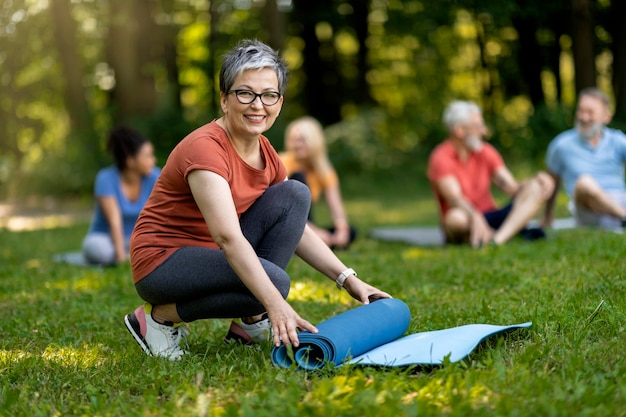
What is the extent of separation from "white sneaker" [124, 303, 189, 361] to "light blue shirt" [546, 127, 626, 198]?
16.6 ft

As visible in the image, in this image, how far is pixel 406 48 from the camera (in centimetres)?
2572

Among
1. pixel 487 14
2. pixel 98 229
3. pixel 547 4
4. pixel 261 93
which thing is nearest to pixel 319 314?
pixel 261 93

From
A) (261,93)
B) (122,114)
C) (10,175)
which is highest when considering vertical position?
(261,93)

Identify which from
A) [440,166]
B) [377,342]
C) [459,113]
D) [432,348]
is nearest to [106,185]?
[440,166]

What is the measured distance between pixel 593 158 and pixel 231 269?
5343mm

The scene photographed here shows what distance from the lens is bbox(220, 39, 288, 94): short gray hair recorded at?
3.29 meters

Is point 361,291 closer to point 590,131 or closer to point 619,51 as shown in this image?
point 590,131

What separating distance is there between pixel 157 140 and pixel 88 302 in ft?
36.9

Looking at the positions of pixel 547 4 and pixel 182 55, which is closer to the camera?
pixel 547 4

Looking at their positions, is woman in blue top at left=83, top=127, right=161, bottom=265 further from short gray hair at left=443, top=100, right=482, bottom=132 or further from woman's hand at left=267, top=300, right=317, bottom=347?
woman's hand at left=267, top=300, right=317, bottom=347

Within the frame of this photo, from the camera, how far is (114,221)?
22.4 ft

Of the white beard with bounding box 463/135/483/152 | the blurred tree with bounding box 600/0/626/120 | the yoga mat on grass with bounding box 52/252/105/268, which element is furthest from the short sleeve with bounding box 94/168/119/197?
the blurred tree with bounding box 600/0/626/120

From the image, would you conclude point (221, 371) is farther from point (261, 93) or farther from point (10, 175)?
point (10, 175)

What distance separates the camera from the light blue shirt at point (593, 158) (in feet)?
25.4
